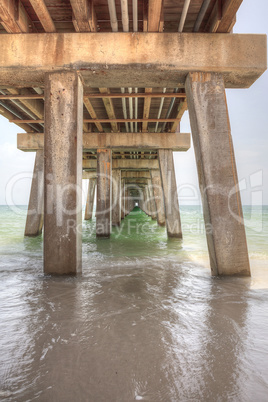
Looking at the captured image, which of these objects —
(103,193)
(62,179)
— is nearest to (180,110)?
(103,193)

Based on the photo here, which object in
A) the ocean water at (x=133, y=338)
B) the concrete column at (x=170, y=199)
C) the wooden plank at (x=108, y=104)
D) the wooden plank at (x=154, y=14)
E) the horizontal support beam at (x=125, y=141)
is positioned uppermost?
the wooden plank at (x=154, y=14)

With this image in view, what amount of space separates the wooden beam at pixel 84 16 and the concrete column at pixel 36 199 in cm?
710

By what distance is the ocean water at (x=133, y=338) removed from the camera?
66.8 inches

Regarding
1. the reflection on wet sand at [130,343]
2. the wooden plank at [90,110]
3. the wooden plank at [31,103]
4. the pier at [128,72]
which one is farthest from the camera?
the wooden plank at [90,110]

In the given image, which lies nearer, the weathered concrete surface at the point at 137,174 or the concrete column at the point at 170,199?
the concrete column at the point at 170,199

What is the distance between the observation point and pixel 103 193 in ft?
35.5

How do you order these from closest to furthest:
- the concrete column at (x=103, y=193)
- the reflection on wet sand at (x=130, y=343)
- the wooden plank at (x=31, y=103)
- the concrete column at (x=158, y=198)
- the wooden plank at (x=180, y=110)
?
the reflection on wet sand at (x=130, y=343) < the wooden plank at (x=31, y=103) < the wooden plank at (x=180, y=110) < the concrete column at (x=103, y=193) < the concrete column at (x=158, y=198)

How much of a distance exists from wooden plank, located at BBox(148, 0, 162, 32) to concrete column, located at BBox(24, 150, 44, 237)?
303 inches

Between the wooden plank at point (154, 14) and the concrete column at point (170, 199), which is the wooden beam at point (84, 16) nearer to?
the wooden plank at point (154, 14)

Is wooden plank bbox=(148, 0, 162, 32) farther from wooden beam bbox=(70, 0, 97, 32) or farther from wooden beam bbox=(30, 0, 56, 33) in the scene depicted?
wooden beam bbox=(30, 0, 56, 33)

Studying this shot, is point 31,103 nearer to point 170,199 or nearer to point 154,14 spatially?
point 154,14

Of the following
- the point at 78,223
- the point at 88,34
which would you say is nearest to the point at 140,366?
the point at 78,223

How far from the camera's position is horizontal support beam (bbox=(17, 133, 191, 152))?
10.5m

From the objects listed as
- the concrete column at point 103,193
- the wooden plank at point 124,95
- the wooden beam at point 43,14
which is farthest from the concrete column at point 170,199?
the wooden beam at point 43,14
